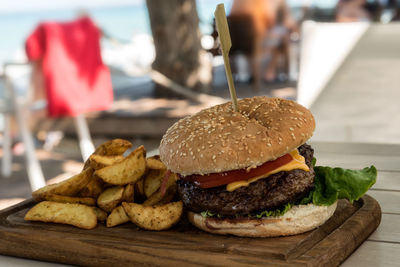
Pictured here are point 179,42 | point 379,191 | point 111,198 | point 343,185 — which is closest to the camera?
point 343,185

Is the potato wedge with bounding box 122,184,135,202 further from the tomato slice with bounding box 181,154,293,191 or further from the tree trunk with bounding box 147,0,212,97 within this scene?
the tree trunk with bounding box 147,0,212,97

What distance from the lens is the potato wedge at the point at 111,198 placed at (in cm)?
160

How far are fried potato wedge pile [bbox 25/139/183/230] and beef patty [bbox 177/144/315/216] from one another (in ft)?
0.36

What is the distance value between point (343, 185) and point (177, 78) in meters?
6.09

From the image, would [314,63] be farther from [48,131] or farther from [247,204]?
[48,131]

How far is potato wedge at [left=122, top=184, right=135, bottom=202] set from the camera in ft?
5.32

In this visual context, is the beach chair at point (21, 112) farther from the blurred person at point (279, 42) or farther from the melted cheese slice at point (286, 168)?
the blurred person at point (279, 42)

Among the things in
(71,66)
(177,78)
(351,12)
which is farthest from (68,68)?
(351,12)

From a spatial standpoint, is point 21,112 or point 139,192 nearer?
point 139,192

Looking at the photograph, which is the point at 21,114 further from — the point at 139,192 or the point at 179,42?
the point at 139,192

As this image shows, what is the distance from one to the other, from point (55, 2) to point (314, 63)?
5009 centimetres

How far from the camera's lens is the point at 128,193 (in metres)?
1.63

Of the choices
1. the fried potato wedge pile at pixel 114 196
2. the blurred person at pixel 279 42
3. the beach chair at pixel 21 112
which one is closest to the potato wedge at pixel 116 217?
the fried potato wedge pile at pixel 114 196

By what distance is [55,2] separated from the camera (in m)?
50.4
